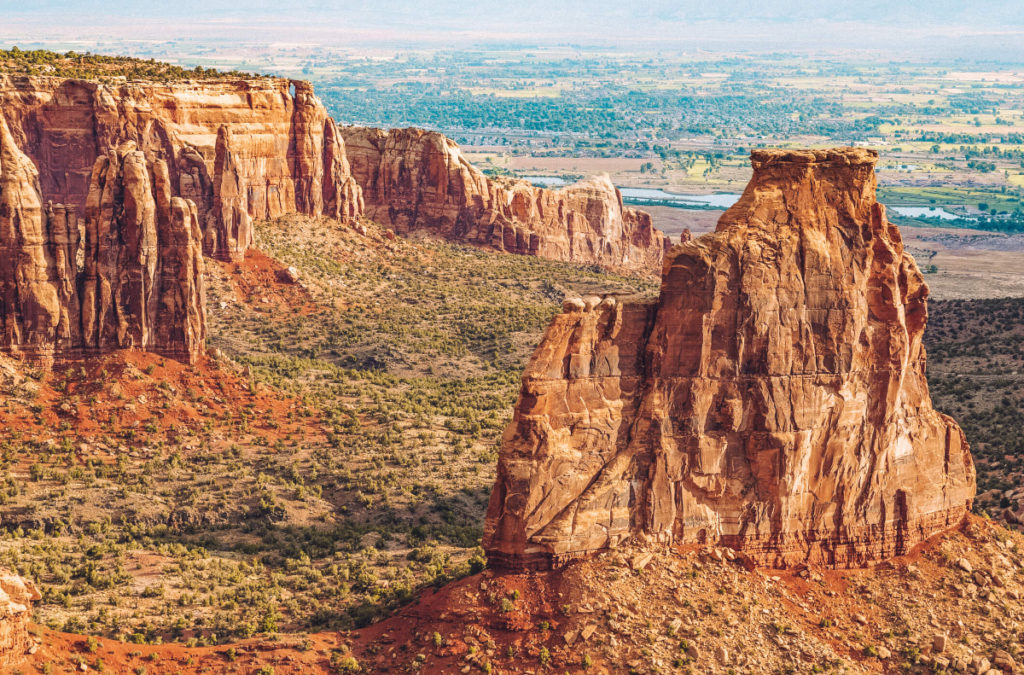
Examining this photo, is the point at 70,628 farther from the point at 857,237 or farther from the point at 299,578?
the point at 857,237

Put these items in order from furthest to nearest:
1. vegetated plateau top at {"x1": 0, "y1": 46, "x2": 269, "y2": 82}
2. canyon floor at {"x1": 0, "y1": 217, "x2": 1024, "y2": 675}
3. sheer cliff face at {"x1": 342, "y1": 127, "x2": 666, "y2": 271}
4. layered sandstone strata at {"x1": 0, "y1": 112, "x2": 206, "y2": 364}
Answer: sheer cliff face at {"x1": 342, "y1": 127, "x2": 666, "y2": 271}, vegetated plateau top at {"x1": 0, "y1": 46, "x2": 269, "y2": 82}, layered sandstone strata at {"x1": 0, "y1": 112, "x2": 206, "y2": 364}, canyon floor at {"x1": 0, "y1": 217, "x2": 1024, "y2": 675}

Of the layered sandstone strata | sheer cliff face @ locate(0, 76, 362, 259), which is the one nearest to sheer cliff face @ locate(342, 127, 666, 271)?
sheer cliff face @ locate(0, 76, 362, 259)

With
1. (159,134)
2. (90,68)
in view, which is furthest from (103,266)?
(90,68)

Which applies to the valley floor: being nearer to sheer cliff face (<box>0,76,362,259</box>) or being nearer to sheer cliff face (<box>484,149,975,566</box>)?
sheer cliff face (<box>484,149,975,566</box>)

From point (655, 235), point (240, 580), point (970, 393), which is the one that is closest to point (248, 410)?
point (240, 580)

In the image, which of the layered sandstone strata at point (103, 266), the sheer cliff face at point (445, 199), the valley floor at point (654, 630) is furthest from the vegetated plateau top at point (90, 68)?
the valley floor at point (654, 630)

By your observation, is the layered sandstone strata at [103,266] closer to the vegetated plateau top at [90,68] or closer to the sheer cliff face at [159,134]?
the sheer cliff face at [159,134]
